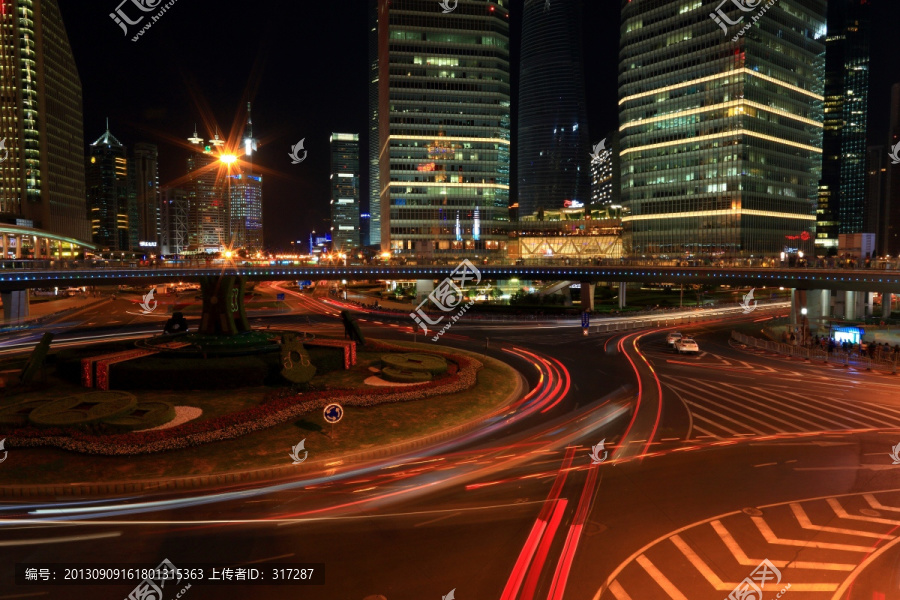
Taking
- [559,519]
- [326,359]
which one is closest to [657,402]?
[559,519]

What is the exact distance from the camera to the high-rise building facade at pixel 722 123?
130 meters

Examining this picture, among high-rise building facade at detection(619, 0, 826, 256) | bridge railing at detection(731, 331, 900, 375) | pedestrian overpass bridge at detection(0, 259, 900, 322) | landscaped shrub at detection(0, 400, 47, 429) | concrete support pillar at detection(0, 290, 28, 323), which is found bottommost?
bridge railing at detection(731, 331, 900, 375)

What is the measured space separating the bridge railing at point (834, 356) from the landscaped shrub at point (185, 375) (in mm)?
45990

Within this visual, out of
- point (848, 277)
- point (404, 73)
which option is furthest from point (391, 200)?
point (848, 277)

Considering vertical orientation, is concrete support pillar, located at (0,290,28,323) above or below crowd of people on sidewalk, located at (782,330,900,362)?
above

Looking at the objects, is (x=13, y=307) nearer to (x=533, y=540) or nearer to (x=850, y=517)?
(x=533, y=540)

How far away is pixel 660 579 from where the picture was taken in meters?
14.4

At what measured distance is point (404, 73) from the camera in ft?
470

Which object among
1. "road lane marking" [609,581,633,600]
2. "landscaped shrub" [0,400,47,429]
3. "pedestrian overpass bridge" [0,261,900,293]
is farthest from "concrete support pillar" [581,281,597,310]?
"road lane marking" [609,581,633,600]

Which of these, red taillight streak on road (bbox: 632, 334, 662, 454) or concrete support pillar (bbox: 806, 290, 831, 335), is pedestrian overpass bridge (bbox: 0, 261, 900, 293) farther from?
red taillight streak on road (bbox: 632, 334, 662, 454)

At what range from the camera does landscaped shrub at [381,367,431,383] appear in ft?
118

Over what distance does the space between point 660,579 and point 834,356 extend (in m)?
43.0

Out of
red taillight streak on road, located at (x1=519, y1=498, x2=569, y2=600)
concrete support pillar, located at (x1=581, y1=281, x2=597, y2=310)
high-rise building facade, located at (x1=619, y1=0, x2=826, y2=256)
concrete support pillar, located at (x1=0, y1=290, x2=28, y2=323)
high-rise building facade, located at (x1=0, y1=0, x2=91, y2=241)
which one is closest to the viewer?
red taillight streak on road, located at (x1=519, y1=498, x2=569, y2=600)

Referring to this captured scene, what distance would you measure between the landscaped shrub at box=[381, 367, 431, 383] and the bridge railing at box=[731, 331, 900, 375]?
35078 millimetres
